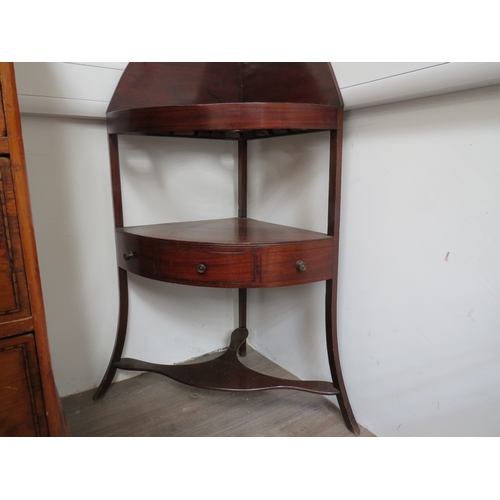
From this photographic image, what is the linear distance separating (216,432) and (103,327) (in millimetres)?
481

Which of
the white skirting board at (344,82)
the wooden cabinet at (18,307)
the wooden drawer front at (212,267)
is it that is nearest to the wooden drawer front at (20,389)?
the wooden cabinet at (18,307)

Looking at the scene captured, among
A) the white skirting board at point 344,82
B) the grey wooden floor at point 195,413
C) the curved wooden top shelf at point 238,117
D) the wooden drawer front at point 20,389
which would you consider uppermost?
the white skirting board at point 344,82

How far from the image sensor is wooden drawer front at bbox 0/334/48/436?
0.58m

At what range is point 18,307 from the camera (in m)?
0.58

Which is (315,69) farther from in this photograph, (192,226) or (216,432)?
(216,432)

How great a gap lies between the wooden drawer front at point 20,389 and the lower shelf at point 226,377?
44 cm

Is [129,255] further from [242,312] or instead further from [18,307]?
[242,312]

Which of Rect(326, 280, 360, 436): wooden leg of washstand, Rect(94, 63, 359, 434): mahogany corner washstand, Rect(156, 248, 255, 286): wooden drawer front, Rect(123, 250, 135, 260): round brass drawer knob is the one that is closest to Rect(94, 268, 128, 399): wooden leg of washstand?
Rect(94, 63, 359, 434): mahogany corner washstand

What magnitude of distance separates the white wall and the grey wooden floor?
90 millimetres

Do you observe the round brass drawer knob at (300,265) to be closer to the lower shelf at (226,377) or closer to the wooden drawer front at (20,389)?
the lower shelf at (226,377)

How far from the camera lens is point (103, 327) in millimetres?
1165

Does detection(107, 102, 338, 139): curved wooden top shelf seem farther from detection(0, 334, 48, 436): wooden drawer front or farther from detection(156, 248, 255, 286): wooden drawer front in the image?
detection(0, 334, 48, 436): wooden drawer front

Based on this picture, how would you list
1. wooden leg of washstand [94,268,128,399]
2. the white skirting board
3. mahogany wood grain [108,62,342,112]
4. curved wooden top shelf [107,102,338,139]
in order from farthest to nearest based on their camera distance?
wooden leg of washstand [94,268,128,399]
mahogany wood grain [108,62,342,112]
curved wooden top shelf [107,102,338,139]
the white skirting board

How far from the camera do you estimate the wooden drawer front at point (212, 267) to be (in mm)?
817
